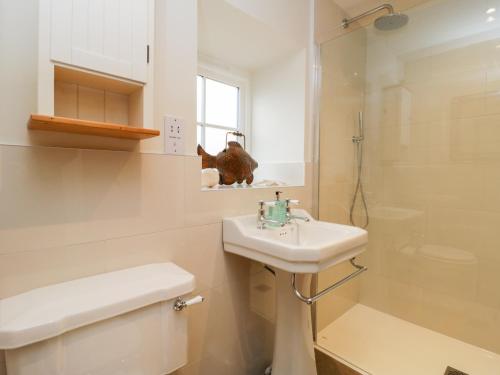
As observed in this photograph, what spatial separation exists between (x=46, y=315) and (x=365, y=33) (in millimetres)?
2176

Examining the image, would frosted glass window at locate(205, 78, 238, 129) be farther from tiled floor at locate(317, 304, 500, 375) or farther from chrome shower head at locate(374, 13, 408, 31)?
tiled floor at locate(317, 304, 500, 375)

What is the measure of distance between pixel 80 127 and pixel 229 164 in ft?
2.36

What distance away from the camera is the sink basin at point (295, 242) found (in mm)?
853

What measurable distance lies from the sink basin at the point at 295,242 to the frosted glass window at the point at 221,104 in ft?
2.34

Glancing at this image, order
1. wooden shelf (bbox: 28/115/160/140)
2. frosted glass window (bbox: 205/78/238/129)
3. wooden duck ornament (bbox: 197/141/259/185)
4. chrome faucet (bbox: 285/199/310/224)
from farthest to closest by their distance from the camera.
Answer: frosted glass window (bbox: 205/78/238/129), wooden duck ornament (bbox: 197/141/259/185), chrome faucet (bbox: 285/199/310/224), wooden shelf (bbox: 28/115/160/140)

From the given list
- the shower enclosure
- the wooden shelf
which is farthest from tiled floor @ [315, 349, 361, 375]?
the wooden shelf

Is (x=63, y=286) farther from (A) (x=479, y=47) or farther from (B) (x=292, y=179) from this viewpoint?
(A) (x=479, y=47)

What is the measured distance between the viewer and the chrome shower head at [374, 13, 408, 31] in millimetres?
1574

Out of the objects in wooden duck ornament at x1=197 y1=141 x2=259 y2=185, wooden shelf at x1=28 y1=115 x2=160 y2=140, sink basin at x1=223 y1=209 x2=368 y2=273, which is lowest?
sink basin at x1=223 y1=209 x2=368 y2=273

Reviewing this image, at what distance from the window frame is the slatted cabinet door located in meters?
0.67

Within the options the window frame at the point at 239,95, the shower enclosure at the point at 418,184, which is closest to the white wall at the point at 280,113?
the window frame at the point at 239,95

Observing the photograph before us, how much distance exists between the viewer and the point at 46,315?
0.58 m

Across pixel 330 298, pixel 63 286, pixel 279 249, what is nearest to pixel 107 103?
pixel 63 286

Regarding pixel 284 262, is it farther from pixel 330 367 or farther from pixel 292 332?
pixel 330 367
